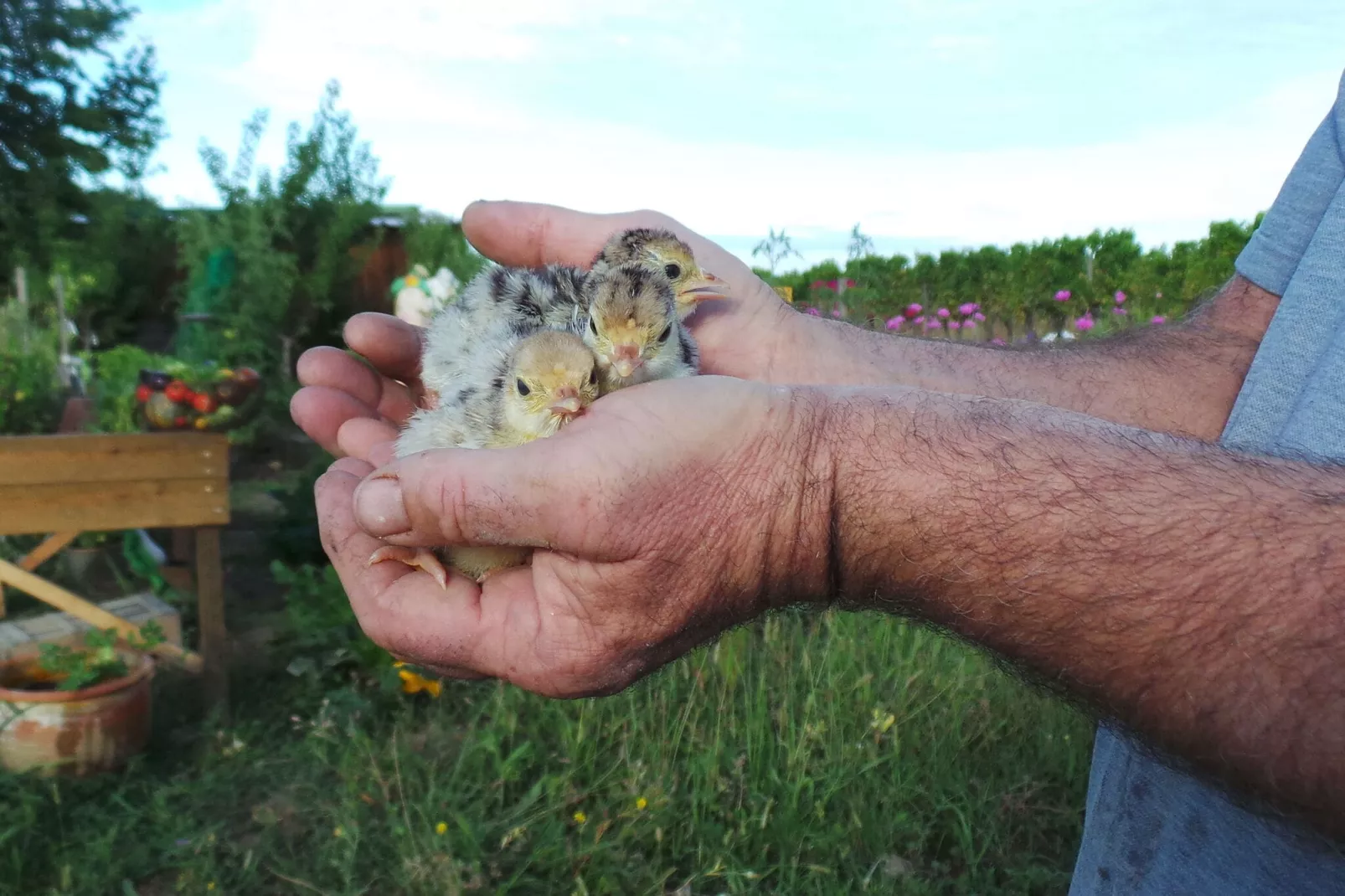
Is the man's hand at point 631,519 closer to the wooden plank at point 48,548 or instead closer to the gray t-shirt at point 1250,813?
the gray t-shirt at point 1250,813

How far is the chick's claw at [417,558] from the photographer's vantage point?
232 cm

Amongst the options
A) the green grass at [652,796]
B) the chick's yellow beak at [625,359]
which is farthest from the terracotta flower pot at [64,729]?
the chick's yellow beak at [625,359]

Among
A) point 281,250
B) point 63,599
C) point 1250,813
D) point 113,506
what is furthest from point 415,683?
point 281,250

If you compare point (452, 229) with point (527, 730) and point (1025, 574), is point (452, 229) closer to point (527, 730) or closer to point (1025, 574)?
point (527, 730)

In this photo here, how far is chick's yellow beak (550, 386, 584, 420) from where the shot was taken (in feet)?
6.97

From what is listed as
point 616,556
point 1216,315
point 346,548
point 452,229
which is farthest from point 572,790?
point 452,229

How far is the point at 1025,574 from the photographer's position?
1648mm

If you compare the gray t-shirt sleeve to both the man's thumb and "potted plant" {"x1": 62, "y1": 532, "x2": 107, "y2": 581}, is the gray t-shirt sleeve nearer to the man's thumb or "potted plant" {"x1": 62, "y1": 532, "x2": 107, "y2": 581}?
the man's thumb

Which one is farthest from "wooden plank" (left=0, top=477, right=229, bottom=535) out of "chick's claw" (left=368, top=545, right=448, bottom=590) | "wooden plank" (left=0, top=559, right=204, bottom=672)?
"chick's claw" (left=368, top=545, right=448, bottom=590)

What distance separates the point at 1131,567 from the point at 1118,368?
4.70 ft

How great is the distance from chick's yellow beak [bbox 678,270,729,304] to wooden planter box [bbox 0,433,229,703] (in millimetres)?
3697

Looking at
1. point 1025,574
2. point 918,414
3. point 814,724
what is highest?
point 918,414

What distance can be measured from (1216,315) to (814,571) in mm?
1768

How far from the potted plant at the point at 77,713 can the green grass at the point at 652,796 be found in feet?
0.53
